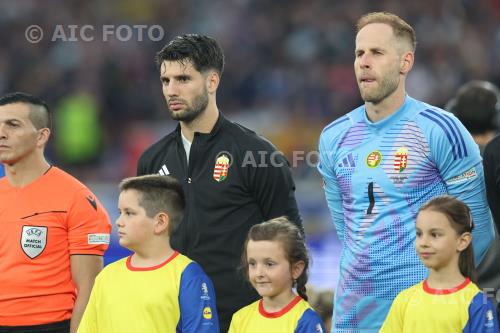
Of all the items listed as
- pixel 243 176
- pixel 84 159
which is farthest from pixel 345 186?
pixel 84 159

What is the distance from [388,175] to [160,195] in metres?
1.10

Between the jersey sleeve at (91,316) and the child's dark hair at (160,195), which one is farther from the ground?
the child's dark hair at (160,195)

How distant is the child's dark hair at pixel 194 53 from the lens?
20.2ft

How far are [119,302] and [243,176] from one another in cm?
96

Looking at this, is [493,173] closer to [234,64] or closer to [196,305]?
[196,305]

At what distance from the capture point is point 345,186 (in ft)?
19.1

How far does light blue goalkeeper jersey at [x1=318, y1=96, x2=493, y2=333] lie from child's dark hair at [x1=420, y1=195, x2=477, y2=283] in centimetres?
21

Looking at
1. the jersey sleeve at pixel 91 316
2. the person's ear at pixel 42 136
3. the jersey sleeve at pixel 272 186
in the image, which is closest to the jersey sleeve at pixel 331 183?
the jersey sleeve at pixel 272 186

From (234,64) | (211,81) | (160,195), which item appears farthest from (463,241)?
(234,64)

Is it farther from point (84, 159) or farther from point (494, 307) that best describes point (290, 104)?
point (494, 307)

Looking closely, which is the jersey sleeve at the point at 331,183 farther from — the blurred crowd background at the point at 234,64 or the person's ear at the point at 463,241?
the blurred crowd background at the point at 234,64

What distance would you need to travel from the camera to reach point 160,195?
575cm

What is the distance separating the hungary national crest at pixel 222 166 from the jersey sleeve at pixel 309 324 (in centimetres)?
86

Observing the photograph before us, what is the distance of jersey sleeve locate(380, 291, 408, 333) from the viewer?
17.5ft
